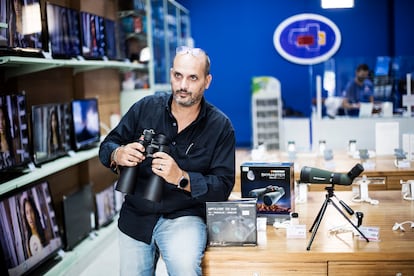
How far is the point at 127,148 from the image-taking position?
2.21 metres

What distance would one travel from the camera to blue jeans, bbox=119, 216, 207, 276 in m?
2.22

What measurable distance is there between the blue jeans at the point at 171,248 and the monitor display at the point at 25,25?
1496 mm

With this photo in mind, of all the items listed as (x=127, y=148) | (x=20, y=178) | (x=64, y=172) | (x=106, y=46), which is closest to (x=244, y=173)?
(x=127, y=148)

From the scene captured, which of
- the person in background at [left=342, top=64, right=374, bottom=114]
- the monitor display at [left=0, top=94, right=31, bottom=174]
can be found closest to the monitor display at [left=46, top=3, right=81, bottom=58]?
the monitor display at [left=0, top=94, right=31, bottom=174]

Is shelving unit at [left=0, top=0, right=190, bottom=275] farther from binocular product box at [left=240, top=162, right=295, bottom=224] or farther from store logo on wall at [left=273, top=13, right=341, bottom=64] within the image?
A: store logo on wall at [left=273, top=13, right=341, bottom=64]

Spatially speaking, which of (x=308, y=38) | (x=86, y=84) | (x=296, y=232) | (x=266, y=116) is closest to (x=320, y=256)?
(x=296, y=232)

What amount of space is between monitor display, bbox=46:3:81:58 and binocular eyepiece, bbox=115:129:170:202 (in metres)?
1.88

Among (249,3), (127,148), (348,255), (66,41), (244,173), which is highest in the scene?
(249,3)

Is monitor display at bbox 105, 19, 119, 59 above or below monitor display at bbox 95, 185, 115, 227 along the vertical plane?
above

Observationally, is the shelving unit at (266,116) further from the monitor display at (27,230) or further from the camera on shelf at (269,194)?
the camera on shelf at (269,194)

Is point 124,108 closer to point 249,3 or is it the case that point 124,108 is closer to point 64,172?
point 64,172

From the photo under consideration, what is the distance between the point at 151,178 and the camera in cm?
216

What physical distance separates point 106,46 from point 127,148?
2.91 metres

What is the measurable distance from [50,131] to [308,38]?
616 centimetres
